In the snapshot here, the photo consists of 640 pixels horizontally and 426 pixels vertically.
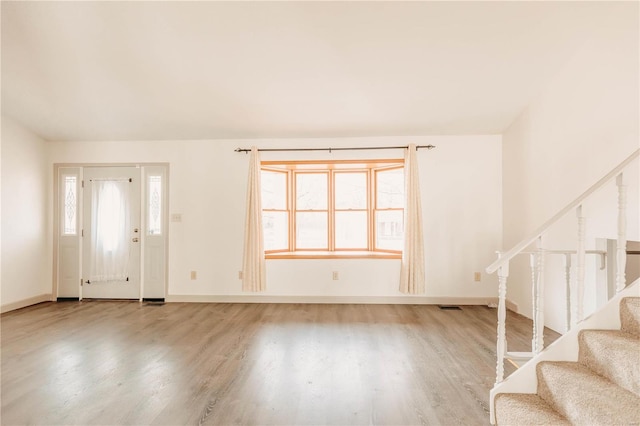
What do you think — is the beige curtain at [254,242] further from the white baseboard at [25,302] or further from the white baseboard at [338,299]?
the white baseboard at [25,302]

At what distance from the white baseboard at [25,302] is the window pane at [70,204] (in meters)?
1.05

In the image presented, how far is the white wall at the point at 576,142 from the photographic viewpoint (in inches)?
104

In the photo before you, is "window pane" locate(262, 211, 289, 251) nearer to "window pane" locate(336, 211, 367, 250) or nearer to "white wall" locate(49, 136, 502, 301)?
"white wall" locate(49, 136, 502, 301)

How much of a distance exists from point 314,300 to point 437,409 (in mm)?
2820

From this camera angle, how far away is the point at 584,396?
5.11ft

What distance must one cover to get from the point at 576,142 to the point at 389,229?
2.62 meters

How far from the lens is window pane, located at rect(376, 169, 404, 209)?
494cm

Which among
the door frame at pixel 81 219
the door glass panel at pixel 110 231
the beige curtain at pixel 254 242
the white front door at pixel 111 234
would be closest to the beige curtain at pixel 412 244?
the beige curtain at pixel 254 242

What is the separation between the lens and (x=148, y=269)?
4.88 metres

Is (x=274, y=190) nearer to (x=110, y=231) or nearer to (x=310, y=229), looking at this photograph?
(x=310, y=229)

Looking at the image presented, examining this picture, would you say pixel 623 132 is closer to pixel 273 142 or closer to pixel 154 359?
pixel 273 142

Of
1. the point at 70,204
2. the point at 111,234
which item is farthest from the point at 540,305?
the point at 70,204

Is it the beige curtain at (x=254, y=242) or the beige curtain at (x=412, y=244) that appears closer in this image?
the beige curtain at (x=412, y=244)

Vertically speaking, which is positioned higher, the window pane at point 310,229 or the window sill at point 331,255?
the window pane at point 310,229
